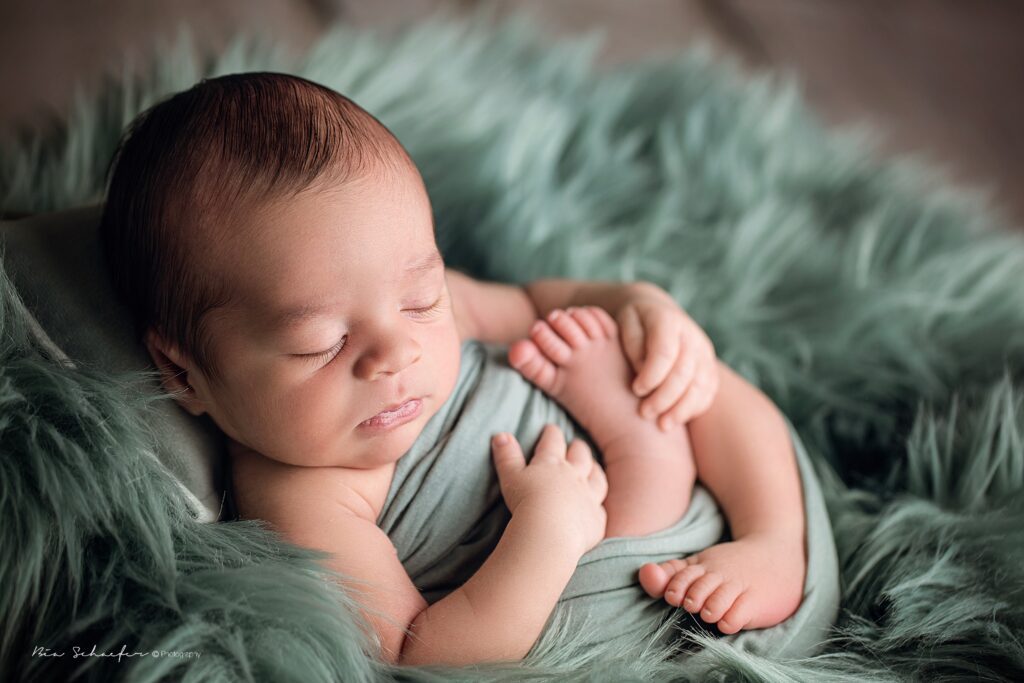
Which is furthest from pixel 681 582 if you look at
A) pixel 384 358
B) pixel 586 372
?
pixel 384 358

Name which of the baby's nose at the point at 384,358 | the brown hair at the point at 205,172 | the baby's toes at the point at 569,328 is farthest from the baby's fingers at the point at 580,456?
the brown hair at the point at 205,172

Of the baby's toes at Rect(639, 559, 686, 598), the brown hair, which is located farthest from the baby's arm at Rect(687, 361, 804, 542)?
the brown hair

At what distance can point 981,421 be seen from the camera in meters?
1.01

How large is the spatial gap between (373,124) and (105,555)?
1.42 feet

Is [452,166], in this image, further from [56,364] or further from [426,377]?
[56,364]

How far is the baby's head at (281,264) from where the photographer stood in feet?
2.48

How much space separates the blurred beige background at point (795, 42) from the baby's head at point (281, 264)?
113cm

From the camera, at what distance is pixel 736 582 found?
85 cm

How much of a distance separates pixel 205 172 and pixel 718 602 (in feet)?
1.92

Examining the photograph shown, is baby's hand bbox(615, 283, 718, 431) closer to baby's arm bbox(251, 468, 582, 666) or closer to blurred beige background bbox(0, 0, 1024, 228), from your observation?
baby's arm bbox(251, 468, 582, 666)

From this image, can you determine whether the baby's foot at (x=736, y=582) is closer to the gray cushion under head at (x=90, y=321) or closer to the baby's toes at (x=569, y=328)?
the baby's toes at (x=569, y=328)

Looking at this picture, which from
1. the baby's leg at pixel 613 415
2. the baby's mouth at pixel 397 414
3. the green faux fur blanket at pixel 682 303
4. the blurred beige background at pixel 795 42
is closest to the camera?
the green faux fur blanket at pixel 682 303

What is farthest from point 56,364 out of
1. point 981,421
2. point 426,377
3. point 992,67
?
point 992,67

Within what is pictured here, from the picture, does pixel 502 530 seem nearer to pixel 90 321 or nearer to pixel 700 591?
pixel 700 591
